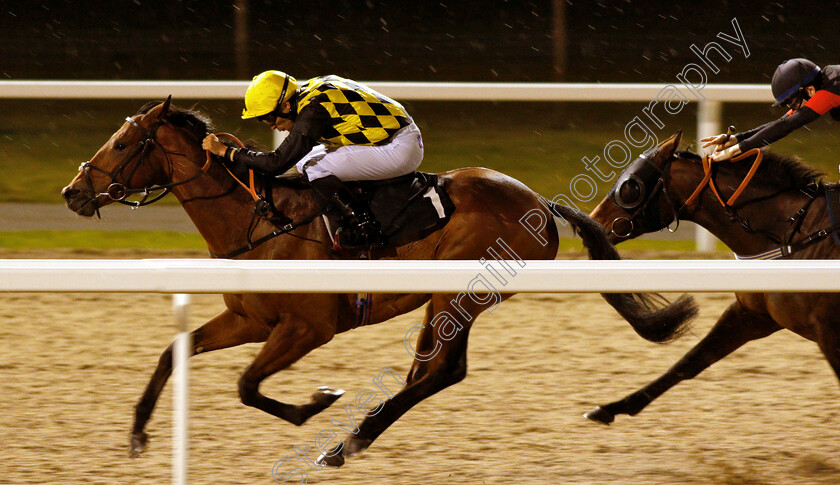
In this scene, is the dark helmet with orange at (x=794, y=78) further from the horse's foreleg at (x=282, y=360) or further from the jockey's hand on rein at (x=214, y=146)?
the jockey's hand on rein at (x=214, y=146)

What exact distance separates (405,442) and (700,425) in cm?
109

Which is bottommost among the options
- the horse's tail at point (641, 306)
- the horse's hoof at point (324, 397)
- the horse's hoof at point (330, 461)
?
the horse's hoof at point (330, 461)

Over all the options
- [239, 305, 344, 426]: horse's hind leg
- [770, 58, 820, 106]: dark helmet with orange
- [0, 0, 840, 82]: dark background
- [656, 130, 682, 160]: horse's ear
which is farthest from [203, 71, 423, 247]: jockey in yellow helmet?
[0, 0, 840, 82]: dark background

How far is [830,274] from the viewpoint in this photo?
262 centimetres

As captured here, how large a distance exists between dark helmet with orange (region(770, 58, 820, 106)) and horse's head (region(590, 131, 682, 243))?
40cm

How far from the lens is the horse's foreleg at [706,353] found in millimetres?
4219

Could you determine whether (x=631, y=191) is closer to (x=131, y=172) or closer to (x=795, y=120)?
(x=795, y=120)

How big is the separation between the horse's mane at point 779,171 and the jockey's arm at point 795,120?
0.26 ft

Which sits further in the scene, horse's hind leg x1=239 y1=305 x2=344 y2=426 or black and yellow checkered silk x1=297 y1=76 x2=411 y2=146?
black and yellow checkered silk x1=297 y1=76 x2=411 y2=146

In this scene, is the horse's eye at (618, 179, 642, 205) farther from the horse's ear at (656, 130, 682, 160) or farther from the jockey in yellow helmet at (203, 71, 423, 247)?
the jockey in yellow helmet at (203, 71, 423, 247)

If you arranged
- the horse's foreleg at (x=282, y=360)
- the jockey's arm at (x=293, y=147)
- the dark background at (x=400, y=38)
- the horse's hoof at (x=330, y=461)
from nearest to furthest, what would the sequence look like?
1. the horse's hoof at (x=330, y=461)
2. the horse's foreleg at (x=282, y=360)
3. the jockey's arm at (x=293, y=147)
4. the dark background at (x=400, y=38)

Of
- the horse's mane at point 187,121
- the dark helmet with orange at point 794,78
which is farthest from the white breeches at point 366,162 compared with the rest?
the dark helmet with orange at point 794,78

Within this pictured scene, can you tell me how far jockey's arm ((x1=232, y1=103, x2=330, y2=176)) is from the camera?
3982 mm

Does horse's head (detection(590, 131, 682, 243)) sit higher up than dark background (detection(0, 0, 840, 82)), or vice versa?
dark background (detection(0, 0, 840, 82))
